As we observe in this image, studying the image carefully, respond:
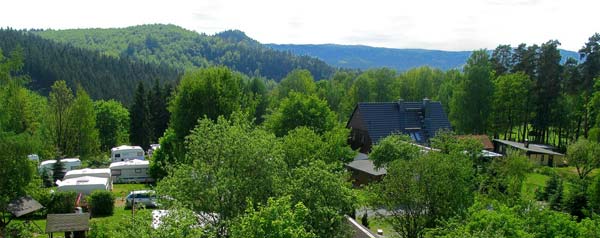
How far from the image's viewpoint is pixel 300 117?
102ft

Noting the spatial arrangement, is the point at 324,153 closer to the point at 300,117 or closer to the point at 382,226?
the point at 382,226

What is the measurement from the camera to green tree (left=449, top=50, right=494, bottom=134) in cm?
4541

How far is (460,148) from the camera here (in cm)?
2331

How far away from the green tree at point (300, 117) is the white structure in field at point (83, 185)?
1172cm

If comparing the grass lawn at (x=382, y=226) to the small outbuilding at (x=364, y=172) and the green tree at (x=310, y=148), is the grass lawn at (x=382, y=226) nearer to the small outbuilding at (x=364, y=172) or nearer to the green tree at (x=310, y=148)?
the green tree at (x=310, y=148)

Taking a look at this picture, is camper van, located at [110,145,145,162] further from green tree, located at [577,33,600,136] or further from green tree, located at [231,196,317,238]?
green tree, located at [577,33,600,136]

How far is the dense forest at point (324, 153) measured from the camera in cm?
1308

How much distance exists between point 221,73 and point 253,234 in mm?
22183

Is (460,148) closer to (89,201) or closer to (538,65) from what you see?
(89,201)

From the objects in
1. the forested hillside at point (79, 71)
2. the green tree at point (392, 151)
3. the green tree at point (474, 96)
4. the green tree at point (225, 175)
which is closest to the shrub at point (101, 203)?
the green tree at point (225, 175)

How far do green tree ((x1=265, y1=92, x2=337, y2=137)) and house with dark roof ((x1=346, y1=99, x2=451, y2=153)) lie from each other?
7.38 metres

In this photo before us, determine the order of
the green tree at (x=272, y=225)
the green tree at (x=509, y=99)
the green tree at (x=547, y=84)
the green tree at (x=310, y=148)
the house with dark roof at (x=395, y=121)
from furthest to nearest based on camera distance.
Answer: the green tree at (x=547, y=84) < the green tree at (x=509, y=99) < the house with dark roof at (x=395, y=121) < the green tree at (x=310, y=148) < the green tree at (x=272, y=225)

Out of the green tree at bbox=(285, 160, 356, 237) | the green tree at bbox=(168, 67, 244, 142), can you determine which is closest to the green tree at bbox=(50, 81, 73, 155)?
the green tree at bbox=(168, 67, 244, 142)

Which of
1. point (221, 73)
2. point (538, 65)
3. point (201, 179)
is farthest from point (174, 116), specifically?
point (538, 65)
